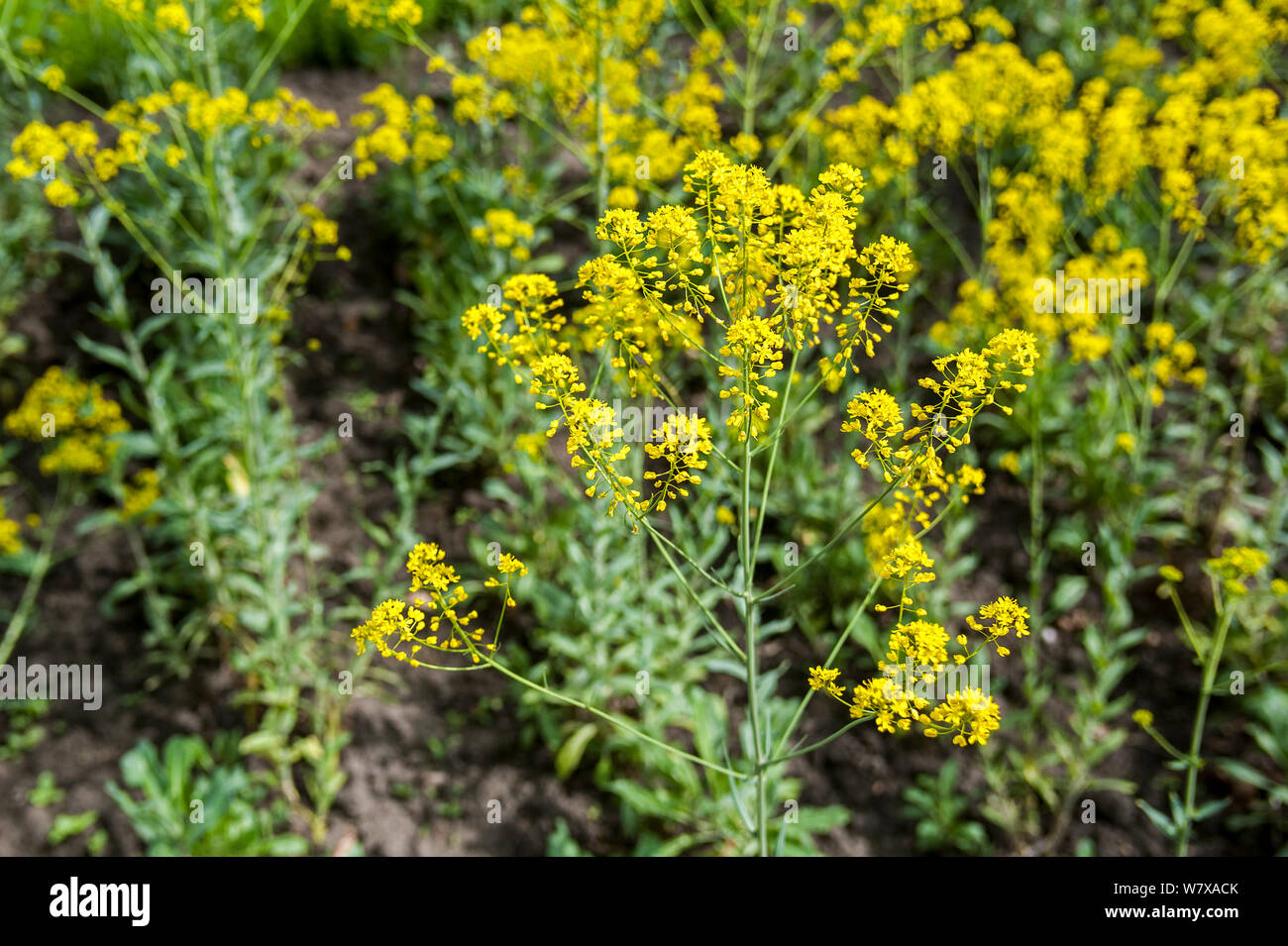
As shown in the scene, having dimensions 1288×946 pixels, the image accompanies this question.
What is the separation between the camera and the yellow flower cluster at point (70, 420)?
4934mm

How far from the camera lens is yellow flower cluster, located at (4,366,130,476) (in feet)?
16.2

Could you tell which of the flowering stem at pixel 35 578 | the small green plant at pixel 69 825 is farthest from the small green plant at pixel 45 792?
the flowering stem at pixel 35 578

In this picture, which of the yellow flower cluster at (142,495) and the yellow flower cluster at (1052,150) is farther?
the yellow flower cluster at (142,495)

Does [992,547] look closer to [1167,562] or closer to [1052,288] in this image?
[1167,562]

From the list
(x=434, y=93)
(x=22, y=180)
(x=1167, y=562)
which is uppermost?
(x=434, y=93)

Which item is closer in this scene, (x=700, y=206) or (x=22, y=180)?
(x=700, y=206)

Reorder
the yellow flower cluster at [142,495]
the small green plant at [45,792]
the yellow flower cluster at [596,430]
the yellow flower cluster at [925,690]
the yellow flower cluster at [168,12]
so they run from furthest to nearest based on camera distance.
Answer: the yellow flower cluster at [142,495] < the small green plant at [45,792] < the yellow flower cluster at [168,12] < the yellow flower cluster at [596,430] < the yellow flower cluster at [925,690]

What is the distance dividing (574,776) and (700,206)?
3057mm

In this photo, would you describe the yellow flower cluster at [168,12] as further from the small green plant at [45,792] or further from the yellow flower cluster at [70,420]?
the small green plant at [45,792]

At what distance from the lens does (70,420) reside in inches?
196

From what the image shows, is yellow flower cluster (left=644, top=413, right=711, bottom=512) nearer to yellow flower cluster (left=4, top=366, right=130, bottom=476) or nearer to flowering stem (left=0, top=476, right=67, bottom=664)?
yellow flower cluster (left=4, top=366, right=130, bottom=476)

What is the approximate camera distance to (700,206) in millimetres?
2467

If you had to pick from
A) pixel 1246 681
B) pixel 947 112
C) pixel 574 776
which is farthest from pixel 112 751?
pixel 1246 681
